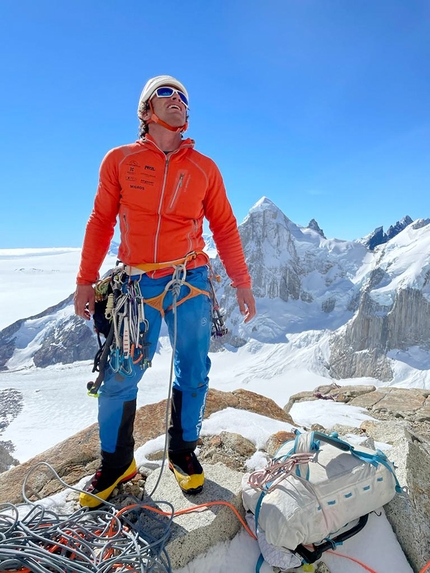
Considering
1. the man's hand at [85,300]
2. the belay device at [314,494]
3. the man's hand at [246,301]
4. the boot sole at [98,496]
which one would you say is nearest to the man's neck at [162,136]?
the man's hand at [85,300]

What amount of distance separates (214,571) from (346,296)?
16150cm

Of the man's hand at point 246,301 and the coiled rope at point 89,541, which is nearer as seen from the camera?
the coiled rope at point 89,541

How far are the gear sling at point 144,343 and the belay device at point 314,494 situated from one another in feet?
3.05

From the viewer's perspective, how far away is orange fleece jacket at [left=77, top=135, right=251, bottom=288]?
3.54m

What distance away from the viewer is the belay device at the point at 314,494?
2912 mm

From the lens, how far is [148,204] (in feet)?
11.6

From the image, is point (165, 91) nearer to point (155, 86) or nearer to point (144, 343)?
point (155, 86)

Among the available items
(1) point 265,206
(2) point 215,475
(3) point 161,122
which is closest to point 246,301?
(2) point 215,475

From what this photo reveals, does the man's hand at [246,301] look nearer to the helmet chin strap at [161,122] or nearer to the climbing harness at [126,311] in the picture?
the climbing harness at [126,311]

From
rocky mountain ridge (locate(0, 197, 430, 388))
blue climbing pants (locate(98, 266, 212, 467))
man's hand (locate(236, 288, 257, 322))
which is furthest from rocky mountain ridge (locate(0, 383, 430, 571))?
rocky mountain ridge (locate(0, 197, 430, 388))

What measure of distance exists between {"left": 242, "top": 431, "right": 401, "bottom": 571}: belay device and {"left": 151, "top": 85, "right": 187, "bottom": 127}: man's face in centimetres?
322

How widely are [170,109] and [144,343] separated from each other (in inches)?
87.6

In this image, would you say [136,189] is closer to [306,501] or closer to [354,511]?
[306,501]

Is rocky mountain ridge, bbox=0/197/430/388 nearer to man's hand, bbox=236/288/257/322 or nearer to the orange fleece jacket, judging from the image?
man's hand, bbox=236/288/257/322
